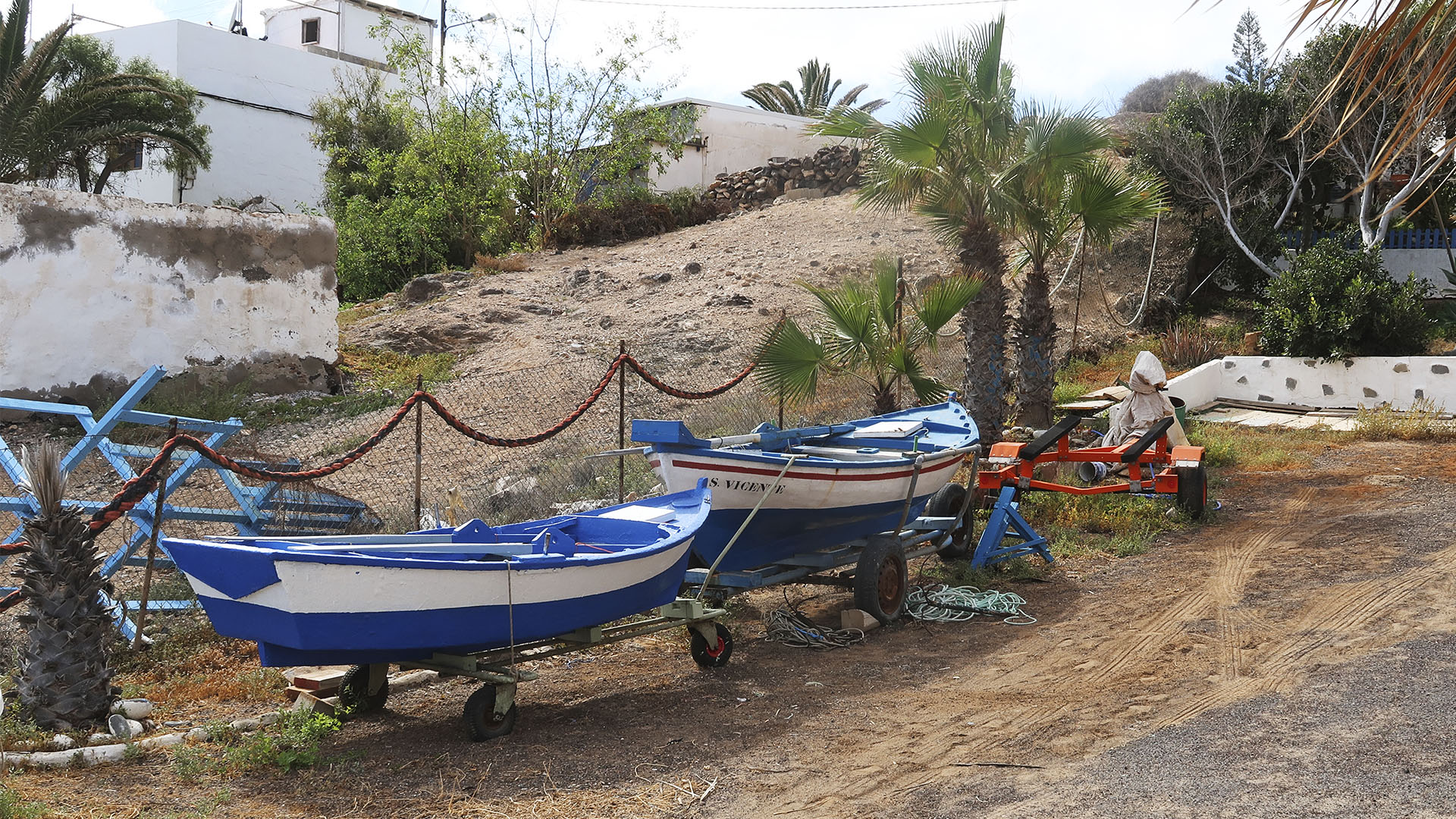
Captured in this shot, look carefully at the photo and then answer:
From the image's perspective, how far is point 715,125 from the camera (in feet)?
104

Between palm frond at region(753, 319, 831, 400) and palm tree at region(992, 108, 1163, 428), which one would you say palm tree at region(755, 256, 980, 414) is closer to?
palm frond at region(753, 319, 831, 400)

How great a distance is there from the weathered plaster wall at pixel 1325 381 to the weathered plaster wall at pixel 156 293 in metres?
12.3

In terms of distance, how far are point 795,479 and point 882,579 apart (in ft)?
3.52

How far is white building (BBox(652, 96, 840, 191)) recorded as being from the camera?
31.6 m

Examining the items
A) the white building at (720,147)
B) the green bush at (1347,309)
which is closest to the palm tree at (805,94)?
the white building at (720,147)

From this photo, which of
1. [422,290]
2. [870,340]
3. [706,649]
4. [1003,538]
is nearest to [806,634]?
[706,649]

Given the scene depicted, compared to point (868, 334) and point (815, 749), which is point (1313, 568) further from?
point (815, 749)

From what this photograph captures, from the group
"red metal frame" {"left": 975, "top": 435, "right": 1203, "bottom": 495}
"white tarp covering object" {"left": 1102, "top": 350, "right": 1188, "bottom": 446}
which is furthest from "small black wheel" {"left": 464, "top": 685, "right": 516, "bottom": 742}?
"white tarp covering object" {"left": 1102, "top": 350, "right": 1188, "bottom": 446}

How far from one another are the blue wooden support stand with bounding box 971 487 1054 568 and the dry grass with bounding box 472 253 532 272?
1668 centimetres

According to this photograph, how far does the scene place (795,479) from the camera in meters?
7.31

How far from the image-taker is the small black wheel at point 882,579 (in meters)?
7.62

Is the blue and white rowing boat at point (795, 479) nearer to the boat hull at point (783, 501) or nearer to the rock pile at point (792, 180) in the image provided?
the boat hull at point (783, 501)

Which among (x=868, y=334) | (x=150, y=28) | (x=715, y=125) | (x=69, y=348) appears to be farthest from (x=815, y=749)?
(x=150, y=28)

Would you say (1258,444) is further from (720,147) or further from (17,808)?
(720,147)
